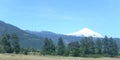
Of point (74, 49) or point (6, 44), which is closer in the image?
point (6, 44)

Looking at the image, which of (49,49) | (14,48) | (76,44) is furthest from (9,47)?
(76,44)

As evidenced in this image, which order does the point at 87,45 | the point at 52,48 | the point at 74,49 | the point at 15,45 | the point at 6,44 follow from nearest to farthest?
the point at 6,44, the point at 15,45, the point at 74,49, the point at 52,48, the point at 87,45

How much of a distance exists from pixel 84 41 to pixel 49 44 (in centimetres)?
2661

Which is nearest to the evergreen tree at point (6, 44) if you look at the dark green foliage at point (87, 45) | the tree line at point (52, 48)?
the tree line at point (52, 48)

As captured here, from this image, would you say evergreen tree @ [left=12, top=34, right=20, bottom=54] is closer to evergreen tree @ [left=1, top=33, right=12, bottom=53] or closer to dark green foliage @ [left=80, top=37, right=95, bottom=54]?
evergreen tree @ [left=1, top=33, right=12, bottom=53]

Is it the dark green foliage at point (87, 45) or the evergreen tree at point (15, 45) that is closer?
the evergreen tree at point (15, 45)


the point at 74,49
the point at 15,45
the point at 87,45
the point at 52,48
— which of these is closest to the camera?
the point at 15,45

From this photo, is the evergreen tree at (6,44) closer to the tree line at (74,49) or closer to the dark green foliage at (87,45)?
the tree line at (74,49)

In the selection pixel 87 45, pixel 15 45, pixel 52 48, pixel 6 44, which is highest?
pixel 87 45

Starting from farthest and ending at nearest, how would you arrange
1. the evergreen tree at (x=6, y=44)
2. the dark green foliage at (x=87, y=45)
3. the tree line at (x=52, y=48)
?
the dark green foliage at (x=87, y=45), the tree line at (x=52, y=48), the evergreen tree at (x=6, y=44)

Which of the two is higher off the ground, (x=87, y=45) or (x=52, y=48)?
(x=87, y=45)

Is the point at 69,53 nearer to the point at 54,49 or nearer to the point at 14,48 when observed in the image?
the point at 54,49

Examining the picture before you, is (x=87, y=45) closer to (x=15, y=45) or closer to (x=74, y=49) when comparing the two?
(x=74, y=49)

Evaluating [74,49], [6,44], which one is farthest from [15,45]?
[74,49]
